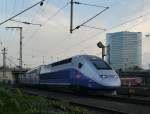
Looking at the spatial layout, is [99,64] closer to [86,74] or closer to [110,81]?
[86,74]

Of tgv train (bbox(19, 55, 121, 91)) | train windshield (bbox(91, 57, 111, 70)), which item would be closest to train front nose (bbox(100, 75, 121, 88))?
tgv train (bbox(19, 55, 121, 91))

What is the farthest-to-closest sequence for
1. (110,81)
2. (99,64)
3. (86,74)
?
1. (99,64)
2. (86,74)
3. (110,81)

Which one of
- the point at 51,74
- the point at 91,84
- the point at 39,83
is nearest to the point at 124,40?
the point at 39,83

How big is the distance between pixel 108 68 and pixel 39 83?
20.7m

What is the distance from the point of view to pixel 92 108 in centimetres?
2102

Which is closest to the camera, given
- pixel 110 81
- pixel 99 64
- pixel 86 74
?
pixel 110 81

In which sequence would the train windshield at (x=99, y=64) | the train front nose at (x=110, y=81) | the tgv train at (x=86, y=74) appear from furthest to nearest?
the train windshield at (x=99, y=64)
the tgv train at (x=86, y=74)
the train front nose at (x=110, y=81)

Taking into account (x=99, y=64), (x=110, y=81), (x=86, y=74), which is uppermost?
(x=99, y=64)

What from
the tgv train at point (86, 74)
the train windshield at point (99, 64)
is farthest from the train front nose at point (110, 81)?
the train windshield at point (99, 64)

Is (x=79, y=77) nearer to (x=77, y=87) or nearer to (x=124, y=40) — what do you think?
(x=77, y=87)

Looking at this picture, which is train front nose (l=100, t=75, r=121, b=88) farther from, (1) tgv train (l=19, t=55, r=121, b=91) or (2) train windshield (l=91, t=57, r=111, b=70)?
(2) train windshield (l=91, t=57, r=111, b=70)

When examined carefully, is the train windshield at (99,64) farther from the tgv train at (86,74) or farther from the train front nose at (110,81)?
the train front nose at (110,81)

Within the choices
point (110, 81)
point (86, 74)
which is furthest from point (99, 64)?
point (110, 81)

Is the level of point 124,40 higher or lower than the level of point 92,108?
higher
